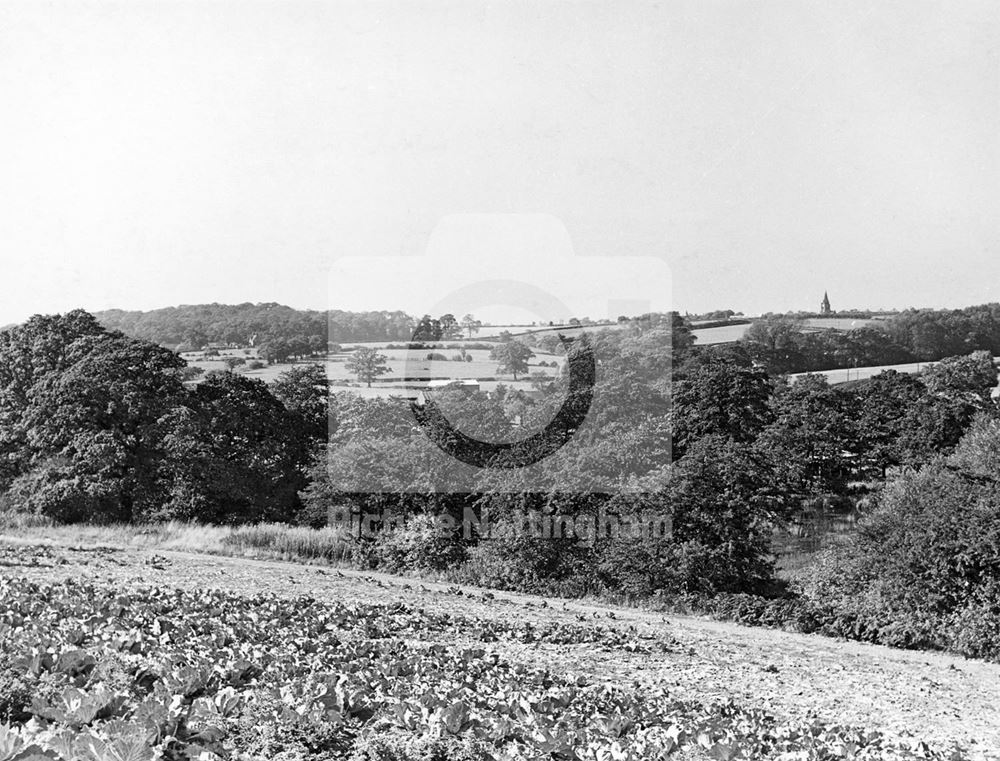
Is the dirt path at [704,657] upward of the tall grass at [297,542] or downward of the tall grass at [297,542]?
upward

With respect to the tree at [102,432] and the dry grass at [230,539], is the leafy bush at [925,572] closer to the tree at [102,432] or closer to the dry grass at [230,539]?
the dry grass at [230,539]

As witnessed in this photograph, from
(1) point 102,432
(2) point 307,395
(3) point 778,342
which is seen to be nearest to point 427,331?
(2) point 307,395

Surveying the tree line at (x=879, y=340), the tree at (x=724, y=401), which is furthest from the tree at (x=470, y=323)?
the tree line at (x=879, y=340)

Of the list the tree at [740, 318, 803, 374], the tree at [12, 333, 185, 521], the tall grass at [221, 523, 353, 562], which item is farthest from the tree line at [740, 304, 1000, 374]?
the tall grass at [221, 523, 353, 562]

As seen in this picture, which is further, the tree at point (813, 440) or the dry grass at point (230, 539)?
the tree at point (813, 440)

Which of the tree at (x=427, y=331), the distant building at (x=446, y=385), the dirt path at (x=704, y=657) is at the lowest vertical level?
the dirt path at (x=704, y=657)

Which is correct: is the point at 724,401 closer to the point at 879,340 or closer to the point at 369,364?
the point at 369,364

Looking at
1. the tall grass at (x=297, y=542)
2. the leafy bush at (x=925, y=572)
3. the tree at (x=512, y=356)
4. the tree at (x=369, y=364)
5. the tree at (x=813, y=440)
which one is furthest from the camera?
the tree at (x=813, y=440)
